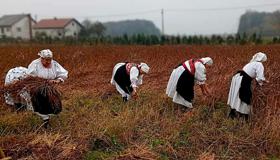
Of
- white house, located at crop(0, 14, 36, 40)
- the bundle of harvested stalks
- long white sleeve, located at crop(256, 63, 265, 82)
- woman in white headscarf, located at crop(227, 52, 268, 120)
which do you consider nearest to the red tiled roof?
white house, located at crop(0, 14, 36, 40)

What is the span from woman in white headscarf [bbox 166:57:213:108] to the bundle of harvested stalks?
194cm

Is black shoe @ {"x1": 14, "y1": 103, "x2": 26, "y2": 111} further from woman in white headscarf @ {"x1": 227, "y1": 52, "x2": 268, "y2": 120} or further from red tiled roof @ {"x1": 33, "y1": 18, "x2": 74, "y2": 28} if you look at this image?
red tiled roof @ {"x1": 33, "y1": 18, "x2": 74, "y2": 28}

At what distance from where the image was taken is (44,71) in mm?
5168

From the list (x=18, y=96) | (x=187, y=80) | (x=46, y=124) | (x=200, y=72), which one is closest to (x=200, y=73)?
(x=200, y=72)

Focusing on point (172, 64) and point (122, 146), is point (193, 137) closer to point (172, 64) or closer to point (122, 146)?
point (122, 146)

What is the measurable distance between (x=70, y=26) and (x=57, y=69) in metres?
56.4

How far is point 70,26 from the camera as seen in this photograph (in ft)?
197

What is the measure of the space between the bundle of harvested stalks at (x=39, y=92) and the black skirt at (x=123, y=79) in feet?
5.61

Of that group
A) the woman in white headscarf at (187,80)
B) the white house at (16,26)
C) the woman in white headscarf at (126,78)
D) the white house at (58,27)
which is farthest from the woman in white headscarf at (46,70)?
the white house at (16,26)

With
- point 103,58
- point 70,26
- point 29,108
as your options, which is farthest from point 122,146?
point 70,26

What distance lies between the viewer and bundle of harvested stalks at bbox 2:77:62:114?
196 inches

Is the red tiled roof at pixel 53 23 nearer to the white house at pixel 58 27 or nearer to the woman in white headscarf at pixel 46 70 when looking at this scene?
the white house at pixel 58 27

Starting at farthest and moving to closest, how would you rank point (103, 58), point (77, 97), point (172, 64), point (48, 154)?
1. point (103, 58)
2. point (172, 64)
3. point (77, 97)
4. point (48, 154)

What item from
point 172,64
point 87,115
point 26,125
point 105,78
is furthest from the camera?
point 172,64
